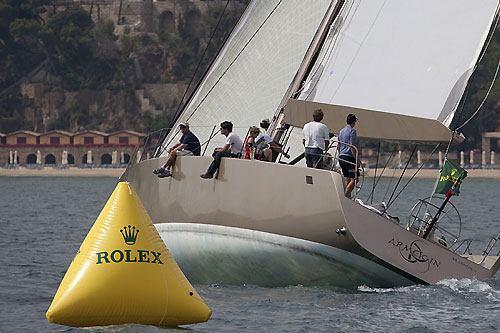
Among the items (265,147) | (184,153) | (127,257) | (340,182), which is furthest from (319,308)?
(184,153)

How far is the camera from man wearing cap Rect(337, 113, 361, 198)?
473 inches

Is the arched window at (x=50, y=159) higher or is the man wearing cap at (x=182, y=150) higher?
the man wearing cap at (x=182, y=150)

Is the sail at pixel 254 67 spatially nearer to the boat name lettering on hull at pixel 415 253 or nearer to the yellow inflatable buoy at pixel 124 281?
the boat name lettering on hull at pixel 415 253

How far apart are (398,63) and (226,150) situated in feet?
7.32

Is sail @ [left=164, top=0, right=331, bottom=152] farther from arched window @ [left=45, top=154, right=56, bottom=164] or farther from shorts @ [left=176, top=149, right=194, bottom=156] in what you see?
arched window @ [left=45, top=154, right=56, bottom=164]

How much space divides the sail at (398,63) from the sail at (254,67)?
6.53 ft

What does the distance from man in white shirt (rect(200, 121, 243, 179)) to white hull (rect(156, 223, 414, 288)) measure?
65 centimetres

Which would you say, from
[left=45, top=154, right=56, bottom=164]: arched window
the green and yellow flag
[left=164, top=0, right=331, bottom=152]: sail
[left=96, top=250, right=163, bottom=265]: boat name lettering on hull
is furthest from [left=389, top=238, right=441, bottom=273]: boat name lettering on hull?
[left=45, top=154, right=56, bottom=164]: arched window

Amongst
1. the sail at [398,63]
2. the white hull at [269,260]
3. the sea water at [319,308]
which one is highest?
the sail at [398,63]

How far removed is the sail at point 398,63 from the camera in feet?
40.2

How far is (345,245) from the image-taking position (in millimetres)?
11711

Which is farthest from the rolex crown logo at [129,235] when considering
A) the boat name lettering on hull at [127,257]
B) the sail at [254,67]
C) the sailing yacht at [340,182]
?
the sail at [254,67]

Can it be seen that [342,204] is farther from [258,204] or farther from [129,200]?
[129,200]

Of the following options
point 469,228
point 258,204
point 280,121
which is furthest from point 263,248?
point 469,228
